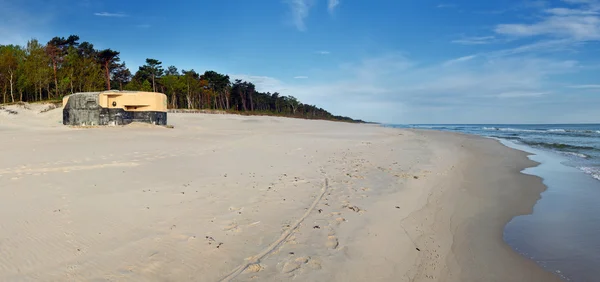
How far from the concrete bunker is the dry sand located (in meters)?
11.2

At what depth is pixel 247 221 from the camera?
4777 mm

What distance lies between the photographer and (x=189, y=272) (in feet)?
10.8

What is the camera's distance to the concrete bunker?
64.5 feet

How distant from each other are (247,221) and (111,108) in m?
18.9

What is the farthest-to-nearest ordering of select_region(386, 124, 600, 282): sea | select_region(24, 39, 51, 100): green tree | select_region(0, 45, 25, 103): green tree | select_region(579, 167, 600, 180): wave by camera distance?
select_region(24, 39, 51, 100): green tree, select_region(0, 45, 25, 103): green tree, select_region(579, 167, 600, 180): wave, select_region(386, 124, 600, 282): sea

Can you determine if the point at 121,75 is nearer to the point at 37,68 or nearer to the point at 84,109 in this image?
the point at 37,68

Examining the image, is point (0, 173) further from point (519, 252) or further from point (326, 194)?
point (519, 252)

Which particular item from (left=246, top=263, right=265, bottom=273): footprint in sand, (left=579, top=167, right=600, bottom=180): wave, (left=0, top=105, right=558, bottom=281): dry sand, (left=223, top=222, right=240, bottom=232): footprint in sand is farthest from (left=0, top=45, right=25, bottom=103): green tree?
(left=579, top=167, right=600, bottom=180): wave

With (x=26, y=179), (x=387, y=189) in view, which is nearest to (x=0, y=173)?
(x=26, y=179)

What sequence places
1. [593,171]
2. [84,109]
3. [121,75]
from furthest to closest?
[121,75]
[84,109]
[593,171]

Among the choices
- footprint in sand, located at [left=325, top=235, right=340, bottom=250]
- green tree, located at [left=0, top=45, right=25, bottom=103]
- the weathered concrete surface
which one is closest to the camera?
footprint in sand, located at [left=325, top=235, right=340, bottom=250]

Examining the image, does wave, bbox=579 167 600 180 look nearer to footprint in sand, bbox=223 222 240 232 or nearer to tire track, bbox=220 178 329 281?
tire track, bbox=220 178 329 281

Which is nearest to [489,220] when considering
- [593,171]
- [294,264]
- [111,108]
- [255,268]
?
[294,264]

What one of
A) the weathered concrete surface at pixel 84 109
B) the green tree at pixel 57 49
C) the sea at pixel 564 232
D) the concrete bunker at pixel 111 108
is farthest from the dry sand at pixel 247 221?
the green tree at pixel 57 49
